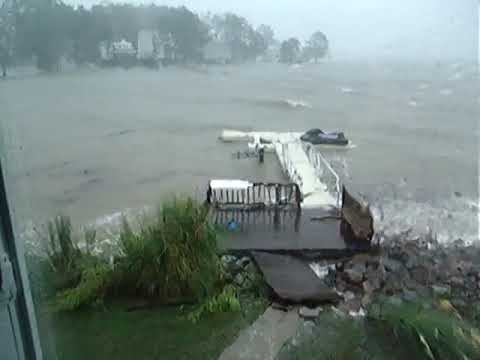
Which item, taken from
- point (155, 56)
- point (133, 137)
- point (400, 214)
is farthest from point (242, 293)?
point (133, 137)

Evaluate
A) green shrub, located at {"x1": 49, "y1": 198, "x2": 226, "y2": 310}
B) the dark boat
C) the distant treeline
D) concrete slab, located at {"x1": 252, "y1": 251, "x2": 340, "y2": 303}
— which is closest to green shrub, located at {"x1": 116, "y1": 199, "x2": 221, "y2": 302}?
green shrub, located at {"x1": 49, "y1": 198, "x2": 226, "y2": 310}

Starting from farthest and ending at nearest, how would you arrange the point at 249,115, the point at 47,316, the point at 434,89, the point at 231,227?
the point at 249,115 → the point at 434,89 → the point at 231,227 → the point at 47,316

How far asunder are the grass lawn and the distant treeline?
817 millimetres

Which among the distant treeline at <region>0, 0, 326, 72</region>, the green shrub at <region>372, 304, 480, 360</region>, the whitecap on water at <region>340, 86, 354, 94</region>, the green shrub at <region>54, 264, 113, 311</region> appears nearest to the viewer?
the distant treeline at <region>0, 0, 326, 72</region>

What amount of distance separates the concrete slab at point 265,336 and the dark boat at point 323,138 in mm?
2881

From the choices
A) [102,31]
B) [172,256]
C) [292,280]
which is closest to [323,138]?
[292,280]

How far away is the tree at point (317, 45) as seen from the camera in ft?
7.71

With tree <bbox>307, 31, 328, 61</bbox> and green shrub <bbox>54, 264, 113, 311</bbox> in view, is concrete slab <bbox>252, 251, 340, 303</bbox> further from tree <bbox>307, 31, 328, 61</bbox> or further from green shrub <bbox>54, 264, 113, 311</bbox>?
tree <bbox>307, 31, 328, 61</bbox>

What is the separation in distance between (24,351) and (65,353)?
0.38 meters

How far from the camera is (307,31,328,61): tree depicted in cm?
235

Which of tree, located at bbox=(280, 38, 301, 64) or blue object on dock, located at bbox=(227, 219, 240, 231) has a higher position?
tree, located at bbox=(280, 38, 301, 64)

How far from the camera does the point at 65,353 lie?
0.74 meters

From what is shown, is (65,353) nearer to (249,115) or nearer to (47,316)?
(47,316)

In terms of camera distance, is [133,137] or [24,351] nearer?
[24,351]
